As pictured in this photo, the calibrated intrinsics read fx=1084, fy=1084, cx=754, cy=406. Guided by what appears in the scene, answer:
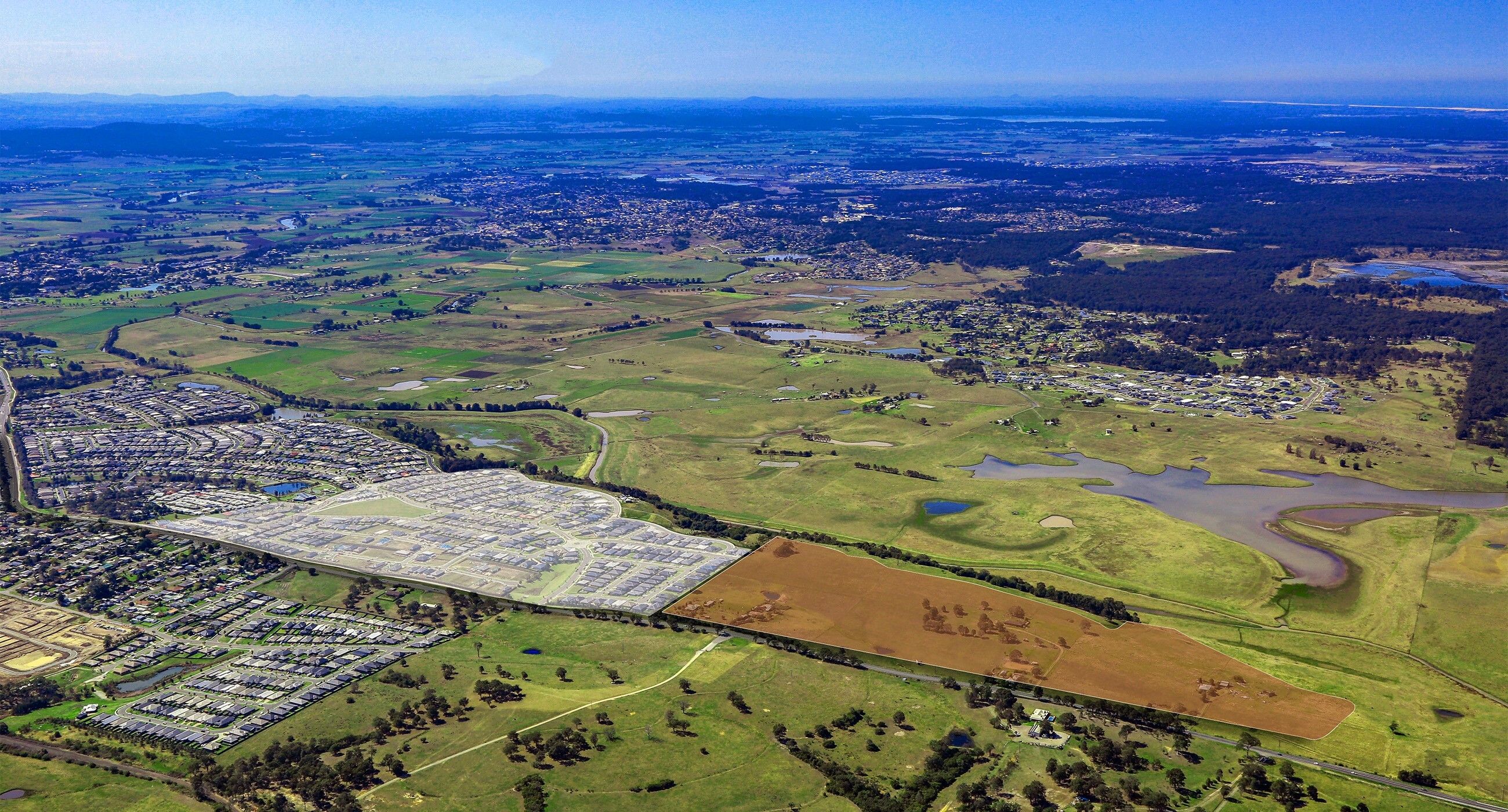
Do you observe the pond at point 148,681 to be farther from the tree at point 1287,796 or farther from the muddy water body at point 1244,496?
the muddy water body at point 1244,496

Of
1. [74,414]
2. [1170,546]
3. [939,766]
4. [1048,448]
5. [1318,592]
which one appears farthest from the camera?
[74,414]

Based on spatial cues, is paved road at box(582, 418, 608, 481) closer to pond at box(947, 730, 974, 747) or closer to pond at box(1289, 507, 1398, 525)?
pond at box(947, 730, 974, 747)

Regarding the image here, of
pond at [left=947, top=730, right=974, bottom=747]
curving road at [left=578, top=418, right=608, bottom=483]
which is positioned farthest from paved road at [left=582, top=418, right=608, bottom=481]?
pond at [left=947, top=730, right=974, bottom=747]

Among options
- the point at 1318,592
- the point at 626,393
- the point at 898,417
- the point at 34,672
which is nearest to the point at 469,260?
the point at 626,393

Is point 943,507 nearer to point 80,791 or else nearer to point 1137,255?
point 80,791

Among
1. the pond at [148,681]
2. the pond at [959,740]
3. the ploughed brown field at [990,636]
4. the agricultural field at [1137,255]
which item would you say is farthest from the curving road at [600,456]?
the agricultural field at [1137,255]

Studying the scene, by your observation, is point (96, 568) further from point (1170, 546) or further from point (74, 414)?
point (1170, 546)
